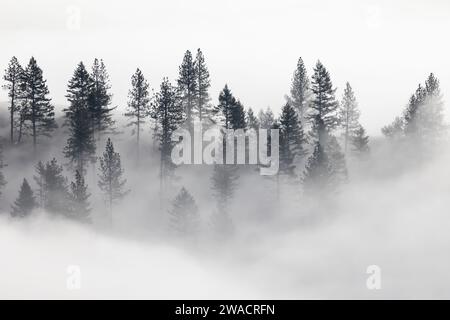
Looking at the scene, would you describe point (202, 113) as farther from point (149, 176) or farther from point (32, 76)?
point (32, 76)

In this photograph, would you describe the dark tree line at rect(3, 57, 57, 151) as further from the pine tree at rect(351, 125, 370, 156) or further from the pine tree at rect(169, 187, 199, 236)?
the pine tree at rect(351, 125, 370, 156)

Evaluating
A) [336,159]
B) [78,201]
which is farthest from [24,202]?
[336,159]

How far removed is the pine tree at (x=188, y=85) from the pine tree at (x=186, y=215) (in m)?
16.0

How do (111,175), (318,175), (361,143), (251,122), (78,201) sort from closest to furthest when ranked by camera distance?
(78,201), (318,175), (111,175), (361,143), (251,122)

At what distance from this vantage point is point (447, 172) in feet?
242

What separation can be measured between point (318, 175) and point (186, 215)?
44.7ft

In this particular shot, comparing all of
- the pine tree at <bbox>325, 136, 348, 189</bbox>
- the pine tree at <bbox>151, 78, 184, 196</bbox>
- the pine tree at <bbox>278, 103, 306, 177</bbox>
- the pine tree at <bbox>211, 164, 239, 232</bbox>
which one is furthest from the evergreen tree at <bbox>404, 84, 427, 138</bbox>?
the pine tree at <bbox>151, 78, 184, 196</bbox>

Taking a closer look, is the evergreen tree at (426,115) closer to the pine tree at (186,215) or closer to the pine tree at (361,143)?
the pine tree at (361,143)

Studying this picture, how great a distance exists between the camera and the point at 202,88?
8019cm

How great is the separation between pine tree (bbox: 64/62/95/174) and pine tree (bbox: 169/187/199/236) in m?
11.5

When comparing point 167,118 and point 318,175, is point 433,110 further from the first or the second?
point 167,118

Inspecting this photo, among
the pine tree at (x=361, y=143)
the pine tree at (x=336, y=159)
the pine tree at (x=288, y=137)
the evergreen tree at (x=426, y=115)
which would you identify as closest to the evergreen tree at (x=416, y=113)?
the evergreen tree at (x=426, y=115)

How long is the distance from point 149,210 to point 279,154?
1570 centimetres
